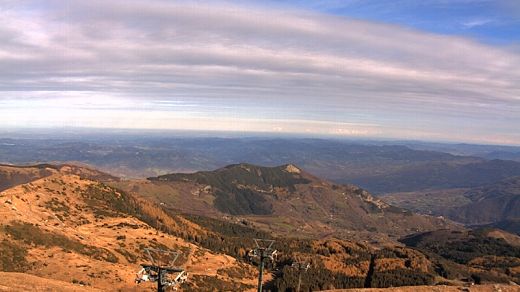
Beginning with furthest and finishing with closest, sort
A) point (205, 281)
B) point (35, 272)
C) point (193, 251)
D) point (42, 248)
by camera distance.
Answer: point (193, 251) < point (205, 281) < point (42, 248) < point (35, 272)

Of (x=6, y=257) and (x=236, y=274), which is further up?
(x=6, y=257)

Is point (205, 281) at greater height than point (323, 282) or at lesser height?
greater

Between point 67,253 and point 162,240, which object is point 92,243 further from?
point 162,240

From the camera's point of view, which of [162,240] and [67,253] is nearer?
[67,253]

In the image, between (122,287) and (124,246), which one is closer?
(122,287)

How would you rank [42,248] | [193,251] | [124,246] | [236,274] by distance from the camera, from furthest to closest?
[193,251] < [236,274] < [124,246] < [42,248]

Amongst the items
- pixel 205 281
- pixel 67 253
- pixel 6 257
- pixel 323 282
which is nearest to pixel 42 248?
pixel 67 253

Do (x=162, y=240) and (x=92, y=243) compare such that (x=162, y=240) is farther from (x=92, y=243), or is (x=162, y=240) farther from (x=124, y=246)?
(x=92, y=243)

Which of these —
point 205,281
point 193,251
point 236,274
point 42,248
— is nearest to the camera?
point 42,248

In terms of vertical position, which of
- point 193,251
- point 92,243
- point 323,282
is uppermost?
point 92,243
